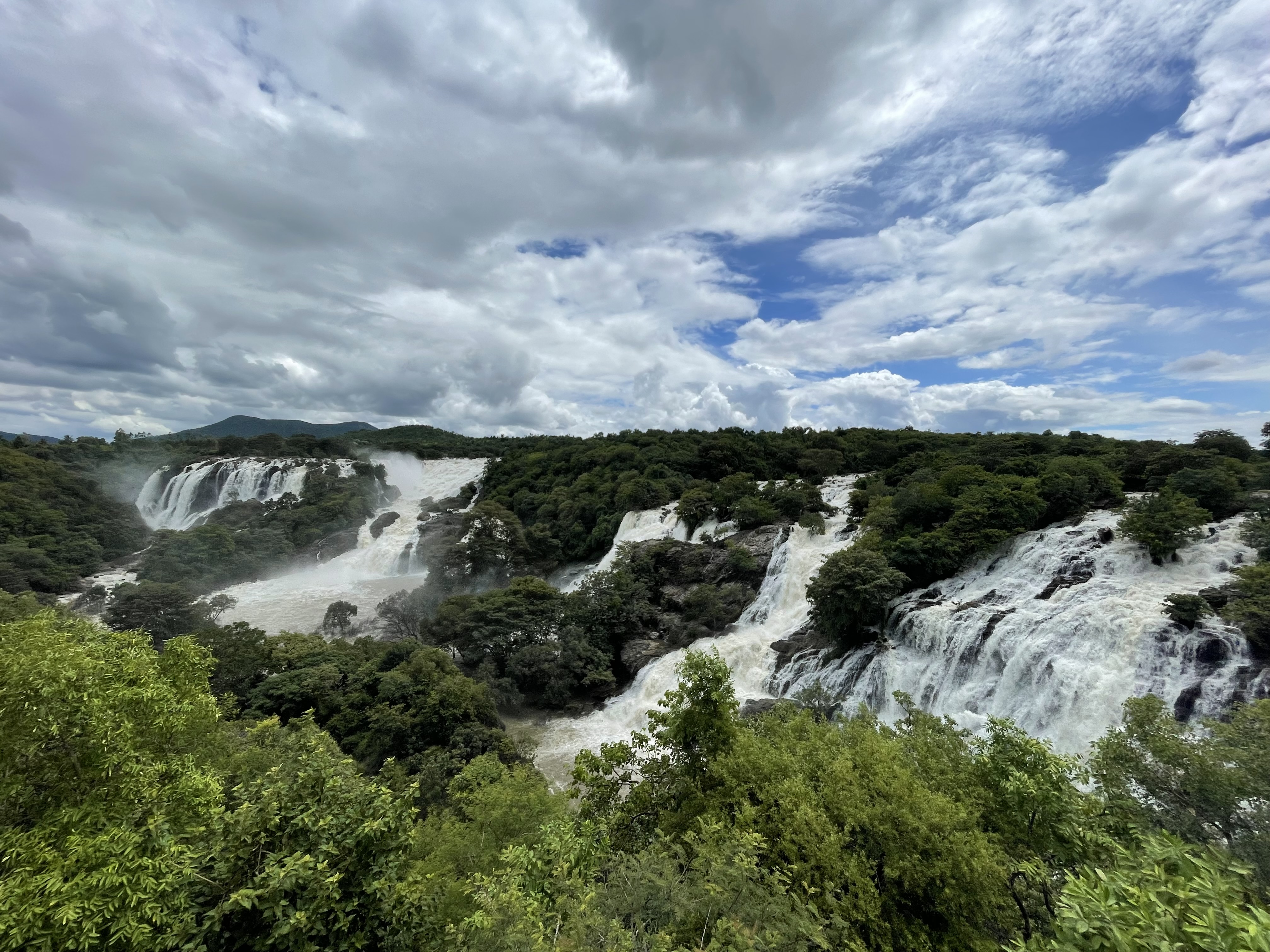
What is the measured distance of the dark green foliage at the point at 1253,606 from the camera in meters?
11.0

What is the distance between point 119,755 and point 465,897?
508 cm

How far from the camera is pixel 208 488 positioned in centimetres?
4769

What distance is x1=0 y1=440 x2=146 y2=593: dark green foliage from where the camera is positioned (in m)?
29.3

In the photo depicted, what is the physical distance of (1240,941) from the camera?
2854mm

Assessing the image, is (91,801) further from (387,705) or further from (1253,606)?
(1253,606)

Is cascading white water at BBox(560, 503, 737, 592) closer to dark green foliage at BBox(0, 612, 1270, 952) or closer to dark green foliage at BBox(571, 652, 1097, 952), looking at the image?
dark green foliage at BBox(0, 612, 1270, 952)

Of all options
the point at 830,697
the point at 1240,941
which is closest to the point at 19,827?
the point at 1240,941

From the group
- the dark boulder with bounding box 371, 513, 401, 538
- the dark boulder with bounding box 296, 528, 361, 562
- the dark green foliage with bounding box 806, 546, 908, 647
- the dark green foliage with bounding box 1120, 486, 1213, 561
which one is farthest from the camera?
the dark boulder with bounding box 371, 513, 401, 538

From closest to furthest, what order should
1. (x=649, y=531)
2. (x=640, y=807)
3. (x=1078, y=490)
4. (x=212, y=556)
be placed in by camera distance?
(x=640, y=807), (x=1078, y=490), (x=649, y=531), (x=212, y=556)

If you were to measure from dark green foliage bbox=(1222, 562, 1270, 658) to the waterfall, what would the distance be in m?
0.27

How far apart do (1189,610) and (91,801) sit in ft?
62.3

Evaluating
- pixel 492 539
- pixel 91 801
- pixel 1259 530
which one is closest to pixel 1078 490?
pixel 1259 530

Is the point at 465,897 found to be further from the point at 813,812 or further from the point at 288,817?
the point at 813,812

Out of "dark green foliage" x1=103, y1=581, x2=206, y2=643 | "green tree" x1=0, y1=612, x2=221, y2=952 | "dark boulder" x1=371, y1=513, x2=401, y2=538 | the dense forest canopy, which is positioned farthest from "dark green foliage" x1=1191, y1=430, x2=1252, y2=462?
"dark boulder" x1=371, y1=513, x2=401, y2=538
